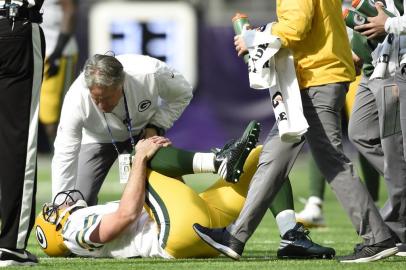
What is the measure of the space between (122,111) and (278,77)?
1.51 metres

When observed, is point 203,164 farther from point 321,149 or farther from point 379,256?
point 379,256

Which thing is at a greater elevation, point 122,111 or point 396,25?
point 396,25

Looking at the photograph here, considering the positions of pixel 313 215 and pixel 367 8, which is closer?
pixel 367 8

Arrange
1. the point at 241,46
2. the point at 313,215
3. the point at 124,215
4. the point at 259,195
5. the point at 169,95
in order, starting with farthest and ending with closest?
the point at 313,215, the point at 169,95, the point at 124,215, the point at 259,195, the point at 241,46

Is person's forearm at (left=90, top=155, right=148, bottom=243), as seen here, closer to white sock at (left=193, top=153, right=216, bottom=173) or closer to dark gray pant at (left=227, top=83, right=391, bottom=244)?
white sock at (left=193, top=153, right=216, bottom=173)

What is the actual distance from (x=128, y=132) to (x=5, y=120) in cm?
159

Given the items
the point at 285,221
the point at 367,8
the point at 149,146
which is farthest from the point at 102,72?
the point at 367,8

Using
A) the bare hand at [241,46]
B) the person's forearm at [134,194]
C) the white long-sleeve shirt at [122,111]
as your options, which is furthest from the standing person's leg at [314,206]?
the bare hand at [241,46]

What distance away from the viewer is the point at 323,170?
6.93 metres

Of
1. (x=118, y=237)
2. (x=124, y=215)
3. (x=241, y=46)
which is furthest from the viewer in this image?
(x=118, y=237)

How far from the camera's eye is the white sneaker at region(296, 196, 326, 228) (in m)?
10.2

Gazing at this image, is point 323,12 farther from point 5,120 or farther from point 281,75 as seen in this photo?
point 5,120

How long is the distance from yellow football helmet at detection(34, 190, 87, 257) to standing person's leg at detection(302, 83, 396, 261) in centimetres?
160

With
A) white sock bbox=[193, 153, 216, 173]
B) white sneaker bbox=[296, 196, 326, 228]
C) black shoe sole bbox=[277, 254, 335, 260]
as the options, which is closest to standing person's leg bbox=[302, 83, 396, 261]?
black shoe sole bbox=[277, 254, 335, 260]
